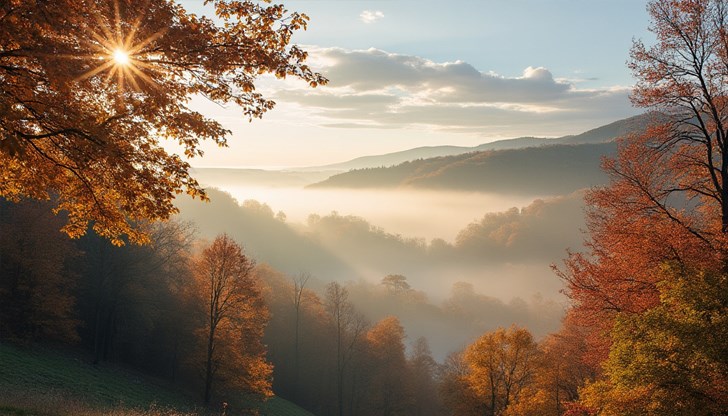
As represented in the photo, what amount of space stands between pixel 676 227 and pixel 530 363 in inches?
764

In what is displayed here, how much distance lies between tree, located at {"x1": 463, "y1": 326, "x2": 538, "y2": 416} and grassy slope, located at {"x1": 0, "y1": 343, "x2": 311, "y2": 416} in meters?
15.8

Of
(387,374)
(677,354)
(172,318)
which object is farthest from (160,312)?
(677,354)

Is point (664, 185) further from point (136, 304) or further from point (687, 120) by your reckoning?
point (136, 304)

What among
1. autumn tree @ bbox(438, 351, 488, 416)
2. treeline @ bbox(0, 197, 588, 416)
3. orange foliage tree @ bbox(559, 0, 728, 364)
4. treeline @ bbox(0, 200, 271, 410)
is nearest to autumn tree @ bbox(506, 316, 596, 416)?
treeline @ bbox(0, 197, 588, 416)

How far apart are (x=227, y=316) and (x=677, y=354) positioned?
27123 millimetres

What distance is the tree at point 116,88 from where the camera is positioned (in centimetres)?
721

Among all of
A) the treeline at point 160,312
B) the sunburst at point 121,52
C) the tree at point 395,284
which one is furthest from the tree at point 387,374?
the tree at point 395,284

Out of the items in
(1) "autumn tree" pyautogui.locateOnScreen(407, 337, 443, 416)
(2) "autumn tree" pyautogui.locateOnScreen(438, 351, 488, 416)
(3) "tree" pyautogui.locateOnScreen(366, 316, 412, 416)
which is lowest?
(1) "autumn tree" pyautogui.locateOnScreen(407, 337, 443, 416)

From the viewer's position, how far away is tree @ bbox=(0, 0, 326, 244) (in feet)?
23.6

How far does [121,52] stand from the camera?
7980 millimetres

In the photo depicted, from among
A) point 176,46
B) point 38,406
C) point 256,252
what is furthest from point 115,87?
point 256,252

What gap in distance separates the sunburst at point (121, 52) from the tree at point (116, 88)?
0.02m

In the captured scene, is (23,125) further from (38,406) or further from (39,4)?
(38,406)

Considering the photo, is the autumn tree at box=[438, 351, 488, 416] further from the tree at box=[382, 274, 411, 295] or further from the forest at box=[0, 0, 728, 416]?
the tree at box=[382, 274, 411, 295]
